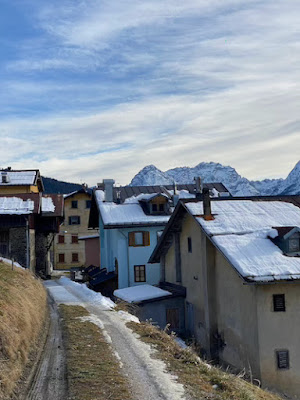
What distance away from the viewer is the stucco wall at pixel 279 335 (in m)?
19.4

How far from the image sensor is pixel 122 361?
12484 millimetres

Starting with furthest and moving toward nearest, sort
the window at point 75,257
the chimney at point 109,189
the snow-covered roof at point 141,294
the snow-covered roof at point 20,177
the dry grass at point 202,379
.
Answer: the window at point 75,257 → the snow-covered roof at point 20,177 → the chimney at point 109,189 → the snow-covered roof at point 141,294 → the dry grass at point 202,379

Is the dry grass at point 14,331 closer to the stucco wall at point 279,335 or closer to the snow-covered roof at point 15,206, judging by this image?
the stucco wall at point 279,335

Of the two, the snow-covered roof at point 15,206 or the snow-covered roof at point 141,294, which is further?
the snow-covered roof at point 15,206

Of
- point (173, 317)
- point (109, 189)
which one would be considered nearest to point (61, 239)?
point (109, 189)

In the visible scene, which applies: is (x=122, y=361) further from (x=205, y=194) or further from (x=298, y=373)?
(x=205, y=194)

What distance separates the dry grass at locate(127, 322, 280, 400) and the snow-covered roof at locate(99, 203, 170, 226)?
906 inches

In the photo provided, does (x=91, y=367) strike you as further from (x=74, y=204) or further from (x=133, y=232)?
(x=74, y=204)

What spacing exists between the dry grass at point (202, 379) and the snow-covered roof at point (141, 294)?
12.4 metres

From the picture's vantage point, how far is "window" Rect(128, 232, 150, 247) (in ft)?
126

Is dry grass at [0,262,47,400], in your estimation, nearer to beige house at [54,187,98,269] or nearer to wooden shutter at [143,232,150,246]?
wooden shutter at [143,232,150,246]

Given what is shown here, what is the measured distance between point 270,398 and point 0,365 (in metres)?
6.90

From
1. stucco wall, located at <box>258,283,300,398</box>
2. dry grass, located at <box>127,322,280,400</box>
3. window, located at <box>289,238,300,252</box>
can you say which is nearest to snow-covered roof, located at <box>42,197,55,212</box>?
window, located at <box>289,238,300,252</box>

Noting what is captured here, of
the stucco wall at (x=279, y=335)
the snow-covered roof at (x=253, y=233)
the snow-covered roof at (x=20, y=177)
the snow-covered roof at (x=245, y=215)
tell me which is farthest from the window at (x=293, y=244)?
the snow-covered roof at (x=20, y=177)
